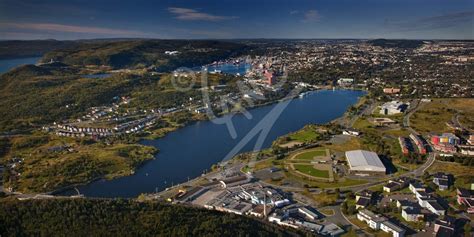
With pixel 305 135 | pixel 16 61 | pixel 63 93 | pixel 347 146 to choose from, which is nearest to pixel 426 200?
pixel 347 146

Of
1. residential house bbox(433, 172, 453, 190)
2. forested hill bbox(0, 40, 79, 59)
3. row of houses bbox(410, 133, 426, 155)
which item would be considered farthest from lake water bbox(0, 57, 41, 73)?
residential house bbox(433, 172, 453, 190)

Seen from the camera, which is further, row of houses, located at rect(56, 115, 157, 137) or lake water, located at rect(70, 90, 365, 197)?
row of houses, located at rect(56, 115, 157, 137)

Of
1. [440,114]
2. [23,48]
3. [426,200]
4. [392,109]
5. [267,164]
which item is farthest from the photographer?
[23,48]

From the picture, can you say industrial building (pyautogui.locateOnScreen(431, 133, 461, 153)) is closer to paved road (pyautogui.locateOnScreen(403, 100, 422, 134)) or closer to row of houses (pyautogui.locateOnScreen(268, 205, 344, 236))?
paved road (pyautogui.locateOnScreen(403, 100, 422, 134))

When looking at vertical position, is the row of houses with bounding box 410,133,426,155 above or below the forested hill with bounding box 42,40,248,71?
below

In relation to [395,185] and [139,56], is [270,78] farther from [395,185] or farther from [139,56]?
[395,185]

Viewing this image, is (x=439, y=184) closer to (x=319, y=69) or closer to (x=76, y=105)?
(x=76, y=105)
